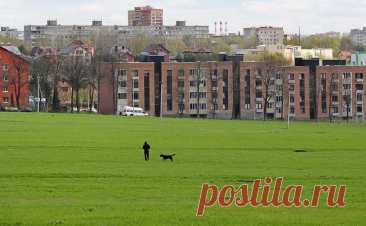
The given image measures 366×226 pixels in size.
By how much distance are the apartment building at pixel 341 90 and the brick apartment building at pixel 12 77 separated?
1736 inches

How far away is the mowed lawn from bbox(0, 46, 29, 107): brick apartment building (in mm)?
77596

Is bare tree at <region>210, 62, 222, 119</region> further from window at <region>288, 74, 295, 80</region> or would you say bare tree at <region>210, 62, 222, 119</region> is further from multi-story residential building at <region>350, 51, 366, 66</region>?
multi-story residential building at <region>350, 51, 366, 66</region>

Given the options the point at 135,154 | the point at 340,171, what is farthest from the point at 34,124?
the point at 340,171

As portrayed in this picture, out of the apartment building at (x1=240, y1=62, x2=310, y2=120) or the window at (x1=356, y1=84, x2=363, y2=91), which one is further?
the window at (x1=356, y1=84, x2=363, y2=91)

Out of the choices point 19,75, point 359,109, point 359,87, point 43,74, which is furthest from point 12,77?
point 359,87

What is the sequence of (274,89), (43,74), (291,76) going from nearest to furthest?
(43,74), (274,89), (291,76)

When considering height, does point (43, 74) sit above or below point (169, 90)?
above

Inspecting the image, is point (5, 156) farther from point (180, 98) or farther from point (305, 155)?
point (180, 98)

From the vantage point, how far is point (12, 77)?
150 metres

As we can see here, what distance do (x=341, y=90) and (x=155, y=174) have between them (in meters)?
124

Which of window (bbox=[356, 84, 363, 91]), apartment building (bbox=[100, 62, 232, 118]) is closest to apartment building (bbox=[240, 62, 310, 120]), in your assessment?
apartment building (bbox=[100, 62, 232, 118])

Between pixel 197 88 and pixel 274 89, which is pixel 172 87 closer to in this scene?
pixel 197 88

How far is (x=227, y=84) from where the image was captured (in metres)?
158

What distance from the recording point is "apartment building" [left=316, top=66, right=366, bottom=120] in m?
156
